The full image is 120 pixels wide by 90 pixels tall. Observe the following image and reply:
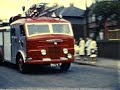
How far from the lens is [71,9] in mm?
61562

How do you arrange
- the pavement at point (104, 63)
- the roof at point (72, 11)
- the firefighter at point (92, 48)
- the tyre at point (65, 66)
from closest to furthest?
the tyre at point (65, 66) < the pavement at point (104, 63) < the firefighter at point (92, 48) < the roof at point (72, 11)

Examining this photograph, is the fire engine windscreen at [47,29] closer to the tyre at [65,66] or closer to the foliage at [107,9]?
the tyre at [65,66]

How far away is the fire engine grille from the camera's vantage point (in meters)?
19.6

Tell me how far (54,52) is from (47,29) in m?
1.19

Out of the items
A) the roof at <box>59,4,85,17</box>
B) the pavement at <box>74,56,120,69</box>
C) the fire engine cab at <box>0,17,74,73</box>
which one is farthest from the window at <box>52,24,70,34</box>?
the roof at <box>59,4,85,17</box>

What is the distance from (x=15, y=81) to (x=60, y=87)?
277 cm

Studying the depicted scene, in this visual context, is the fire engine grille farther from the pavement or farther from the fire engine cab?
the pavement

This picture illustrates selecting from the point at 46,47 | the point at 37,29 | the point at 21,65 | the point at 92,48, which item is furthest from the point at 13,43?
the point at 92,48

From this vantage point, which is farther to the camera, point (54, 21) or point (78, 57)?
point (78, 57)

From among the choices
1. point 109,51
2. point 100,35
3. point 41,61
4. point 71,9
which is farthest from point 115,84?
point 71,9

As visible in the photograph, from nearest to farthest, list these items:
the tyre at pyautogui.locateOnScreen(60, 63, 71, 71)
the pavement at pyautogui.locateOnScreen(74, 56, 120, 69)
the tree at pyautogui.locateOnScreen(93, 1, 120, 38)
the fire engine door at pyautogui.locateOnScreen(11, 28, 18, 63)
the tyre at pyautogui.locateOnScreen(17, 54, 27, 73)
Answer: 1. the tyre at pyautogui.locateOnScreen(17, 54, 27, 73)
2. the tyre at pyautogui.locateOnScreen(60, 63, 71, 71)
3. the fire engine door at pyautogui.locateOnScreen(11, 28, 18, 63)
4. the pavement at pyautogui.locateOnScreen(74, 56, 120, 69)
5. the tree at pyautogui.locateOnScreen(93, 1, 120, 38)

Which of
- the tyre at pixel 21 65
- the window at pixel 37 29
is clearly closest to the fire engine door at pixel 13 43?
the tyre at pixel 21 65

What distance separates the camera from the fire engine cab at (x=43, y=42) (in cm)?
1938

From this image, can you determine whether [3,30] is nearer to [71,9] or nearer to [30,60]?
[30,60]
